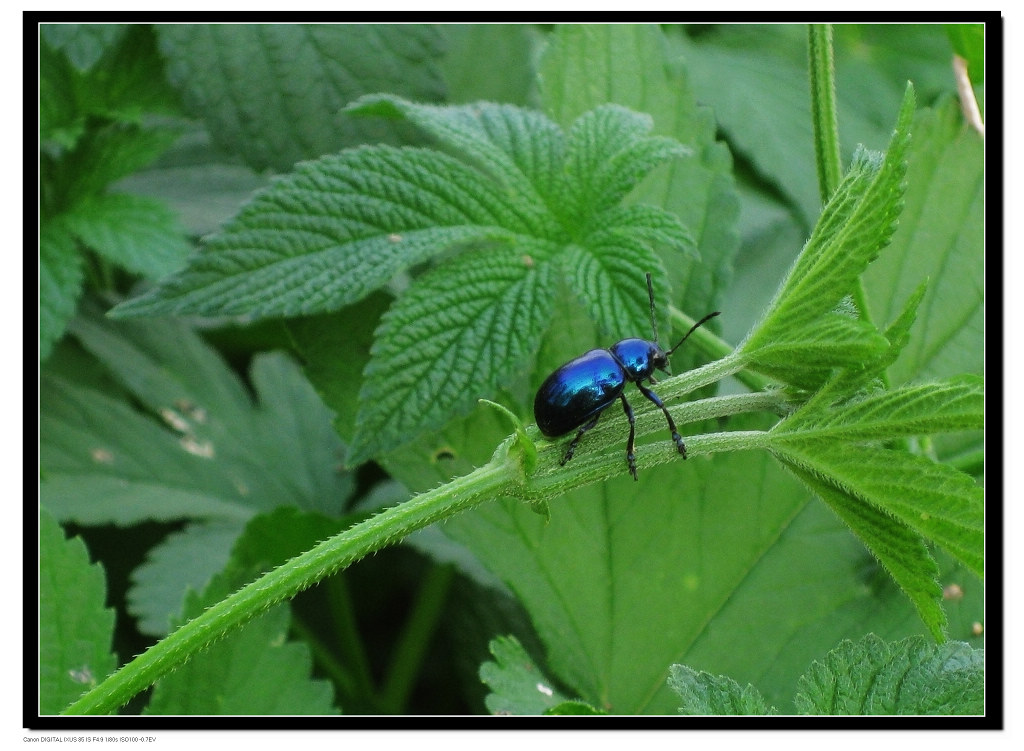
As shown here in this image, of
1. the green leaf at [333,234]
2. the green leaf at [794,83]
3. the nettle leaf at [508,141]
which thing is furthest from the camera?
the green leaf at [794,83]

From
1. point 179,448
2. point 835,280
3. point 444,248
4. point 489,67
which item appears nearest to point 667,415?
point 835,280

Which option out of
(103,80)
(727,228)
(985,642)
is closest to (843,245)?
(727,228)

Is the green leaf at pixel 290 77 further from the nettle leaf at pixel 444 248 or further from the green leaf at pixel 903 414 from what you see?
the green leaf at pixel 903 414

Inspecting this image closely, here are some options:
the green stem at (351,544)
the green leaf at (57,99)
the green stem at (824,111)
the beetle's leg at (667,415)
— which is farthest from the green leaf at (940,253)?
the green leaf at (57,99)

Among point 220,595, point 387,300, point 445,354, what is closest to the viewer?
point 445,354

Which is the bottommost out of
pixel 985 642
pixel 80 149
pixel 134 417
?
pixel 985 642

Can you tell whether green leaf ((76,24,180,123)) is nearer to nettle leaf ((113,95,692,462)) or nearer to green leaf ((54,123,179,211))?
green leaf ((54,123,179,211))

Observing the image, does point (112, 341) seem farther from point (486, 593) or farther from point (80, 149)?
point (486, 593)
